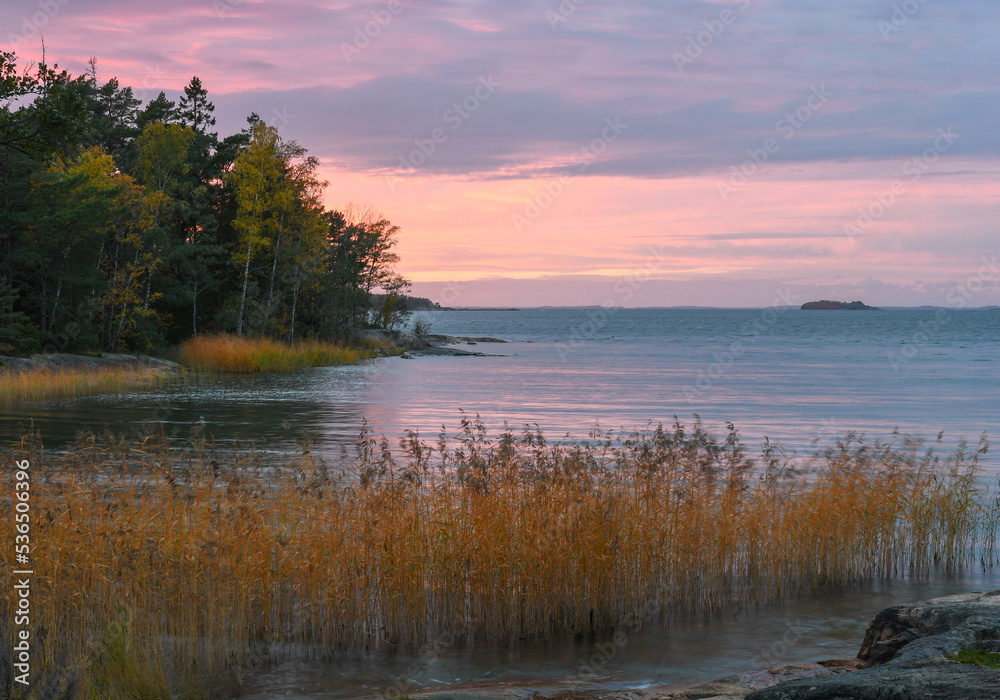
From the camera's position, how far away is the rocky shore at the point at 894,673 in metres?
4.44

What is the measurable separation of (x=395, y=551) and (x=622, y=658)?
2.38m

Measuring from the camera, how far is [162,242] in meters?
42.5

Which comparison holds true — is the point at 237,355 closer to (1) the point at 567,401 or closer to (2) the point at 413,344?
(1) the point at 567,401

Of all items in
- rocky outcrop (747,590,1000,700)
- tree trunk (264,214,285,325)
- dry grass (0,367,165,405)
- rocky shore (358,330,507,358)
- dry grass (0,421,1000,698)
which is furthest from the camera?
rocky shore (358,330,507,358)

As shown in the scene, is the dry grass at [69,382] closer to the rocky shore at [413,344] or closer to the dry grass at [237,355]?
the dry grass at [237,355]

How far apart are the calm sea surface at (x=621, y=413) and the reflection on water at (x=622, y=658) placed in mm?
23

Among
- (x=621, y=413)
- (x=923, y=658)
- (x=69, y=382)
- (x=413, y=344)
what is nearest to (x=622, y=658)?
(x=923, y=658)

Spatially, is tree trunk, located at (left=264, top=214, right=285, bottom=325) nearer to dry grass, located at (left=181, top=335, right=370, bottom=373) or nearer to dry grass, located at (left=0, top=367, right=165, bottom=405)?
dry grass, located at (left=181, top=335, right=370, bottom=373)

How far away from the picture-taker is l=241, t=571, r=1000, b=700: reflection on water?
6777 millimetres

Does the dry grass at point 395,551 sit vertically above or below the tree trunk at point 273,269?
below

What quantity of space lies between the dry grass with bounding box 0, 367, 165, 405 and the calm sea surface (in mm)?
1351

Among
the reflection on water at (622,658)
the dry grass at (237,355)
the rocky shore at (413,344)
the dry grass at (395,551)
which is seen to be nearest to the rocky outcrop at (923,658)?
the reflection on water at (622,658)

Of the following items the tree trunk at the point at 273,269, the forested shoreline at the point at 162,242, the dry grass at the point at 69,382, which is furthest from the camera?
the tree trunk at the point at 273,269

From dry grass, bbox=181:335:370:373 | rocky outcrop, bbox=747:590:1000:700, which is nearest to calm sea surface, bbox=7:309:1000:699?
rocky outcrop, bbox=747:590:1000:700
